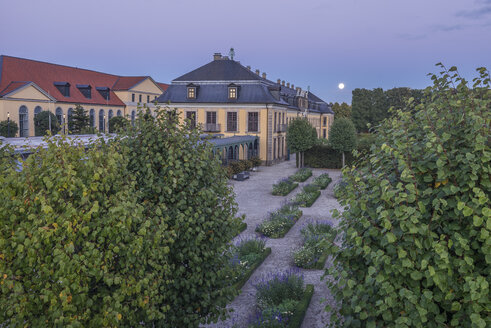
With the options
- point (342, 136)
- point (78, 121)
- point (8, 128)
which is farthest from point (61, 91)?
point (342, 136)

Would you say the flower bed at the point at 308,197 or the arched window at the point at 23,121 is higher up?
the arched window at the point at 23,121

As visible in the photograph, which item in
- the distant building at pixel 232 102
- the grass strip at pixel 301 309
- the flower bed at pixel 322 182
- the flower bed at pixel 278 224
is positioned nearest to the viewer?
the grass strip at pixel 301 309

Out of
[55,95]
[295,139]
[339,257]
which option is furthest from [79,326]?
[55,95]

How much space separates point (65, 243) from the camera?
5.19 metres

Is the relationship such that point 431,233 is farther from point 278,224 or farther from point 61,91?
point 61,91

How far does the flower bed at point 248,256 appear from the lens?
13.0 meters

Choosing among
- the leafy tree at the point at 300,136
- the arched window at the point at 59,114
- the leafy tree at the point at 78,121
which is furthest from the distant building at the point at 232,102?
the arched window at the point at 59,114

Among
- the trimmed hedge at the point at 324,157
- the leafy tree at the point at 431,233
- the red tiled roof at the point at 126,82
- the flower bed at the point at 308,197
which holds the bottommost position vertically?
the flower bed at the point at 308,197

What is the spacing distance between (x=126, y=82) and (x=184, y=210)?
6245 cm

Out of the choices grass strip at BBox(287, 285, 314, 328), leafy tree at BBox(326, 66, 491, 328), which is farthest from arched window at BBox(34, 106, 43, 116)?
leafy tree at BBox(326, 66, 491, 328)

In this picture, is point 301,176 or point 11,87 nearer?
point 301,176

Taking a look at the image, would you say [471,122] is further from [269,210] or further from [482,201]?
[269,210]

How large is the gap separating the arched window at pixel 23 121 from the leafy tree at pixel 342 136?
3388 centimetres

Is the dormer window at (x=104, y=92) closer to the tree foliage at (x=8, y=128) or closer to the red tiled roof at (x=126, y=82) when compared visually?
the red tiled roof at (x=126, y=82)
